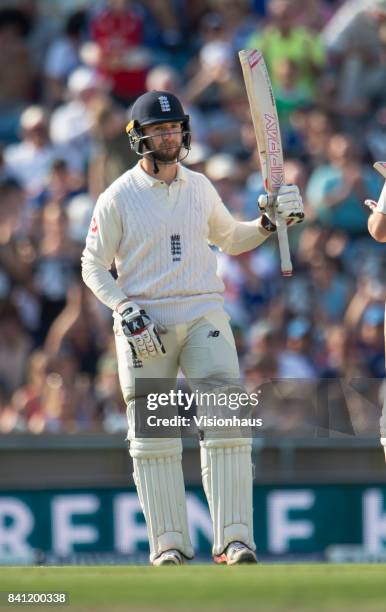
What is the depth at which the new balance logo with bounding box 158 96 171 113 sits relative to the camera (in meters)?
8.26

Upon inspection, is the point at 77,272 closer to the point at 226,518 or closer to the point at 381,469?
the point at 381,469

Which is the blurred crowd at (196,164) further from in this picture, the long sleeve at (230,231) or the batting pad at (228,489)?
the batting pad at (228,489)

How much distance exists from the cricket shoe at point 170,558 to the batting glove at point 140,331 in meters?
1.02

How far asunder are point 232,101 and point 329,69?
0.95m

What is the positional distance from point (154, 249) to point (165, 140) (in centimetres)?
57

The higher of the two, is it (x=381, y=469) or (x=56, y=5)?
(x=56, y=5)

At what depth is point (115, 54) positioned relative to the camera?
14727 mm

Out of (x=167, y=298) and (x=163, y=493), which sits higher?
(x=167, y=298)

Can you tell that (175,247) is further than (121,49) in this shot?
No

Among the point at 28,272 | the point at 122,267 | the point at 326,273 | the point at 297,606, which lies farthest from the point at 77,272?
the point at 297,606

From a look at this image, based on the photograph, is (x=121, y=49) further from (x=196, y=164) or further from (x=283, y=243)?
(x=283, y=243)

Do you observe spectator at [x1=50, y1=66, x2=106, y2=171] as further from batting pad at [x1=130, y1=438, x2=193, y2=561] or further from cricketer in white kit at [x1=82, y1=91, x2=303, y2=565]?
batting pad at [x1=130, y1=438, x2=193, y2=561]

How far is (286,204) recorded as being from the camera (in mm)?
8258

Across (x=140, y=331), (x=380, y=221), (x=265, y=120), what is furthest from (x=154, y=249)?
(x=380, y=221)
